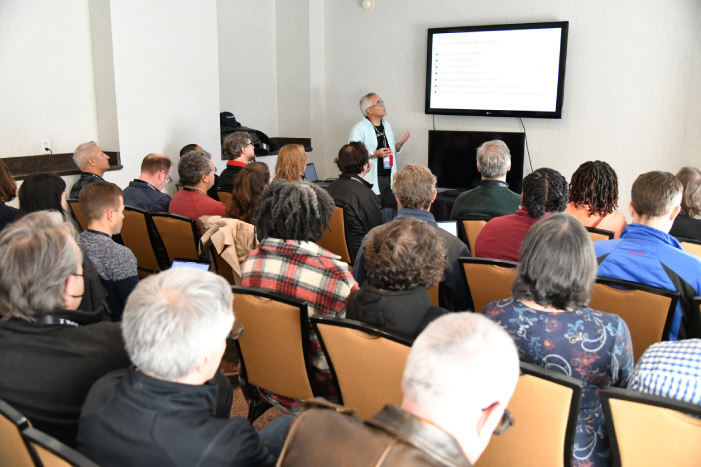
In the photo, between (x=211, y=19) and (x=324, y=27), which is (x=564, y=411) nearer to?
(x=211, y=19)

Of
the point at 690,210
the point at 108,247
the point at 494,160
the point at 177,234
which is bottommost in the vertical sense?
the point at 177,234

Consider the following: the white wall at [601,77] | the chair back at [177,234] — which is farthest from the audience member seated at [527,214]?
the white wall at [601,77]

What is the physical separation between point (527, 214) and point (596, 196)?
0.55 m

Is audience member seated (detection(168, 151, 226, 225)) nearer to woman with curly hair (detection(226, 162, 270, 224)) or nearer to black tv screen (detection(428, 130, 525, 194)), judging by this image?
woman with curly hair (detection(226, 162, 270, 224))

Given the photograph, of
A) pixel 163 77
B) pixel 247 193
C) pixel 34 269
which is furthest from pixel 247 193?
pixel 163 77

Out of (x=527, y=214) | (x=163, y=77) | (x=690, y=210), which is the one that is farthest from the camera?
(x=163, y=77)

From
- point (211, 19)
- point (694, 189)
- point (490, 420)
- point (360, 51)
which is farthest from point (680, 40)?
point (490, 420)

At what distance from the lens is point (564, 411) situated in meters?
1.30

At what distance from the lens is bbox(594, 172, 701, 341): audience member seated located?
2010 mm

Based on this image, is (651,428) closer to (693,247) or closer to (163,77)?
(693,247)

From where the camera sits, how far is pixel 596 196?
Answer: 117 inches

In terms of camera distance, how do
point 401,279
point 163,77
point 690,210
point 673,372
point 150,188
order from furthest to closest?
point 163,77
point 150,188
point 690,210
point 401,279
point 673,372

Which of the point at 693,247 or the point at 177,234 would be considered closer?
the point at 693,247

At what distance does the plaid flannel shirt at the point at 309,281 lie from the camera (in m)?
2.00
